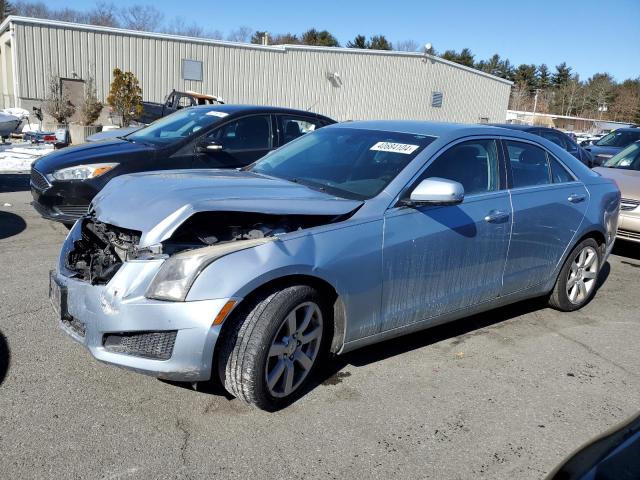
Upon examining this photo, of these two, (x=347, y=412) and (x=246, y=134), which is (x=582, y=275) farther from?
(x=246, y=134)

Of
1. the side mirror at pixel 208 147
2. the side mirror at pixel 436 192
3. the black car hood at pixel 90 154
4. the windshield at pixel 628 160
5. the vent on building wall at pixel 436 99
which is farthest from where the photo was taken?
the vent on building wall at pixel 436 99

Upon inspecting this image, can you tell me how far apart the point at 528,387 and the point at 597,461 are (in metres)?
1.98

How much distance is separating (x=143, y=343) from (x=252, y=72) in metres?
27.8

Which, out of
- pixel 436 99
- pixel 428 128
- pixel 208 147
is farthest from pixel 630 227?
pixel 436 99

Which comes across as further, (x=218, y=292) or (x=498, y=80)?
(x=498, y=80)

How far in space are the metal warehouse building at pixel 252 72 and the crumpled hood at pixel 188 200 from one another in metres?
22.9

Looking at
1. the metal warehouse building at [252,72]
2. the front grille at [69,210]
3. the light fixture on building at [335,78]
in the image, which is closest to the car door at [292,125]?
the front grille at [69,210]

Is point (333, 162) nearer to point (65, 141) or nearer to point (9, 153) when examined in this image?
point (65, 141)

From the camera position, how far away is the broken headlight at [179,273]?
9.27 ft

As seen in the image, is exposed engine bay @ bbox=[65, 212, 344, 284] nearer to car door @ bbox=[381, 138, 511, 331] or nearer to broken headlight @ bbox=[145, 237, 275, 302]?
broken headlight @ bbox=[145, 237, 275, 302]

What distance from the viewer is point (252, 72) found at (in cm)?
2898

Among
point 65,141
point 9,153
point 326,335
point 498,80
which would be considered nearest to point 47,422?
point 326,335

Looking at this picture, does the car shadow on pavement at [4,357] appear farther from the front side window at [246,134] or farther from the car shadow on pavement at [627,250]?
the car shadow on pavement at [627,250]

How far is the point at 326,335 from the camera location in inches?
133
